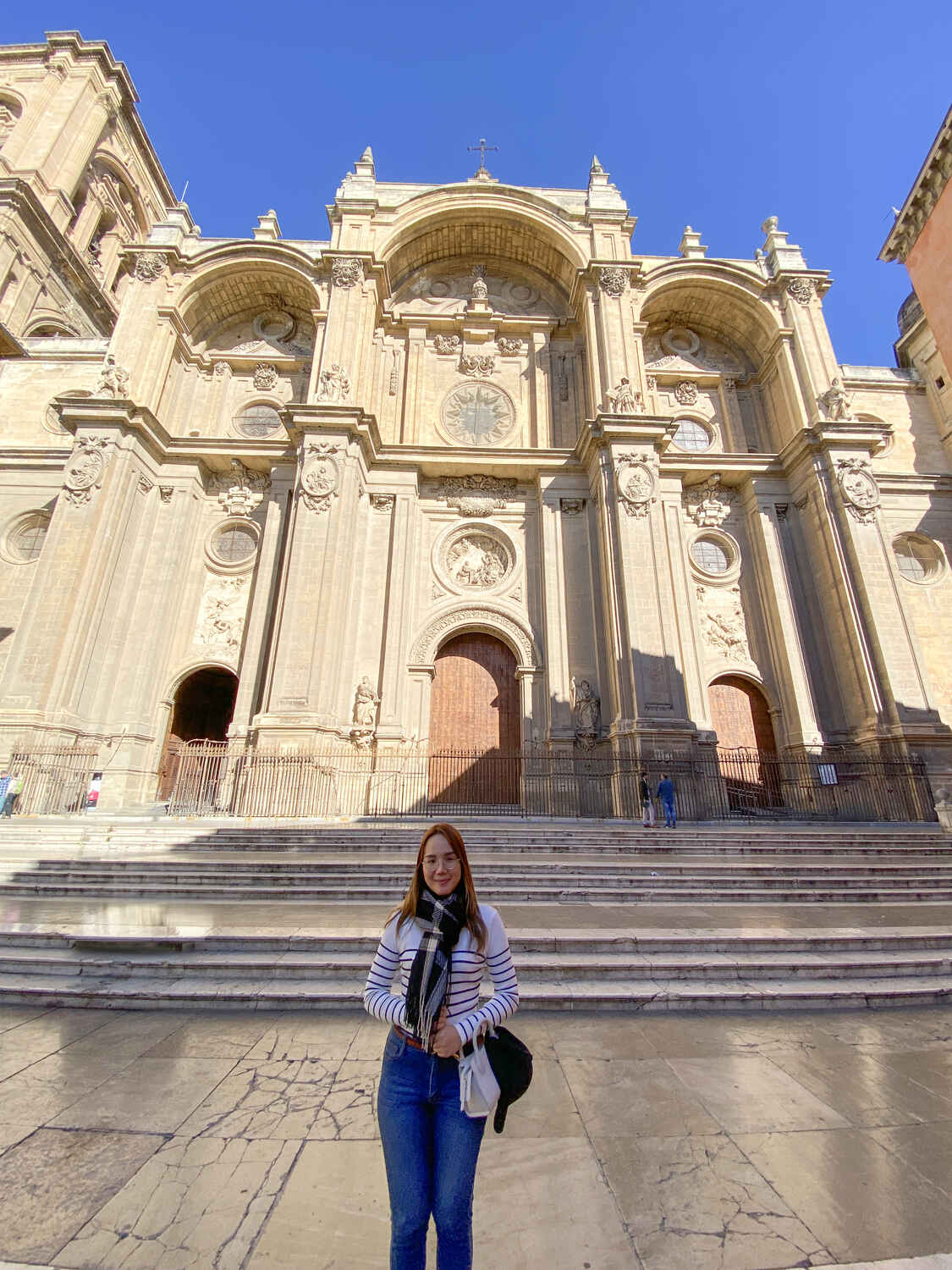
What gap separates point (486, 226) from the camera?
21.4 meters

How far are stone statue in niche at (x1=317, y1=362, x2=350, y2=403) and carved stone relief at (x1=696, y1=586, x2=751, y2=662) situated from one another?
12467 millimetres

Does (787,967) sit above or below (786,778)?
A: below

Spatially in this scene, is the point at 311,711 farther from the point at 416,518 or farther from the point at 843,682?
the point at 843,682

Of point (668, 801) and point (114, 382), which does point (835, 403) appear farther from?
point (114, 382)

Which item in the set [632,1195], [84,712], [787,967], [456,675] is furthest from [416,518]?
[632,1195]

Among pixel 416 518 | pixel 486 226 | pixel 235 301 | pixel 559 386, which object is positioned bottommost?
pixel 416 518

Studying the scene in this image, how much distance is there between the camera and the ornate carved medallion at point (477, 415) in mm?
19953

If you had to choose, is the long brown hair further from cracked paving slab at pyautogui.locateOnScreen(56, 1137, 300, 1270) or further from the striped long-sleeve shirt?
cracked paving slab at pyautogui.locateOnScreen(56, 1137, 300, 1270)

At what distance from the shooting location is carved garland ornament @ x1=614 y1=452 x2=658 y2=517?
16.3 meters

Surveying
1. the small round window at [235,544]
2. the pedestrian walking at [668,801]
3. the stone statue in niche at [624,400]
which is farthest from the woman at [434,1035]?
the small round window at [235,544]

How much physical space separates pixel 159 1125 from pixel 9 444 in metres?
24.0

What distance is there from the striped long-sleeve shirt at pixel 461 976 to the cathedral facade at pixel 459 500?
12589 millimetres

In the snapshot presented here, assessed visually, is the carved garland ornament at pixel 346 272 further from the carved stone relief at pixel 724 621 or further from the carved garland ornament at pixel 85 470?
the carved stone relief at pixel 724 621

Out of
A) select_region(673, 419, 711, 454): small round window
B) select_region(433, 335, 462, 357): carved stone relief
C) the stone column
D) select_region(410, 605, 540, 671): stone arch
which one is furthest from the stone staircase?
select_region(433, 335, 462, 357): carved stone relief
